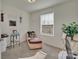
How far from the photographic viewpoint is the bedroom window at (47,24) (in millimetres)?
8055

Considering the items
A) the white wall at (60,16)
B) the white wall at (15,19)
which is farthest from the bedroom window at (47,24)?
the white wall at (15,19)

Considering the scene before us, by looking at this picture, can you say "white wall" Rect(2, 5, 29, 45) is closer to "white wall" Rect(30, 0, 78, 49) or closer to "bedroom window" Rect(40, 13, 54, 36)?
"white wall" Rect(30, 0, 78, 49)

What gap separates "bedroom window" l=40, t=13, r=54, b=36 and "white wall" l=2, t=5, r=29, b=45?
5.45ft

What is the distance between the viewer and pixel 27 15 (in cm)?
1038

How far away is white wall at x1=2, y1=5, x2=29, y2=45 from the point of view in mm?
8084

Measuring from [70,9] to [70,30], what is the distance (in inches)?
159

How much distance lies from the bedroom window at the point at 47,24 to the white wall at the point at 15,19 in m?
1.66

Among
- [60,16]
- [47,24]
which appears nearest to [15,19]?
[47,24]

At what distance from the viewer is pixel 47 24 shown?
8.56 metres

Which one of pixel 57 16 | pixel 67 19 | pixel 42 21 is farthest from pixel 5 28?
pixel 67 19

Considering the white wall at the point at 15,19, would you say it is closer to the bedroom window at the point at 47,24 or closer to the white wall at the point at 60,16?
the white wall at the point at 60,16

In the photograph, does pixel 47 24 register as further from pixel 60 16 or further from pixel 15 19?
pixel 15 19

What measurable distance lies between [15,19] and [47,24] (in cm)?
246

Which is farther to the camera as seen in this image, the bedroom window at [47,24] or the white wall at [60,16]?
the bedroom window at [47,24]
